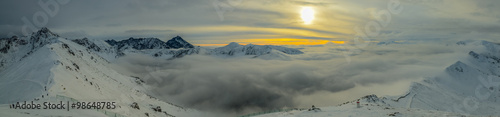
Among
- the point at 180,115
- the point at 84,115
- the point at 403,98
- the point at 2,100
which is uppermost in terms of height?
the point at 84,115

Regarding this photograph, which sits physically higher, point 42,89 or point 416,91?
point 42,89

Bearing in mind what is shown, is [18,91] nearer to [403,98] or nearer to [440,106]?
[403,98]

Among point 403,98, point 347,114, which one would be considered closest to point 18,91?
point 347,114

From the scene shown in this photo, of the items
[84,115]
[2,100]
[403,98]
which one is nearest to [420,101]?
[403,98]

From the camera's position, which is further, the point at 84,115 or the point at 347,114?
the point at 347,114

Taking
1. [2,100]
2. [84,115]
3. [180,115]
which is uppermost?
[84,115]

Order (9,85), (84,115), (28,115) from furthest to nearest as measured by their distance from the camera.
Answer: (9,85) < (84,115) < (28,115)

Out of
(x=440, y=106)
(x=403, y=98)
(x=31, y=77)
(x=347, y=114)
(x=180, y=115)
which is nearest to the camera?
(x=347, y=114)

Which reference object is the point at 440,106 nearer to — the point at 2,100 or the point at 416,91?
the point at 416,91

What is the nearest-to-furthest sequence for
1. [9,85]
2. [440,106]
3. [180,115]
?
[9,85], [180,115], [440,106]
